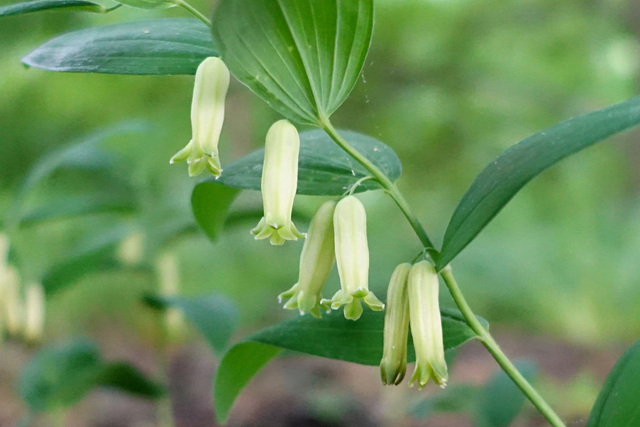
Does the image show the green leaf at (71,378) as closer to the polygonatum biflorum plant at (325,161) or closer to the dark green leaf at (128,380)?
the dark green leaf at (128,380)

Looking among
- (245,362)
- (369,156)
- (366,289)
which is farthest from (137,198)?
(366,289)

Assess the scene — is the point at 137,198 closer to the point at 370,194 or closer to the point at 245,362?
the point at 245,362

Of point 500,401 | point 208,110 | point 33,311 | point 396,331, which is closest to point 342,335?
point 396,331

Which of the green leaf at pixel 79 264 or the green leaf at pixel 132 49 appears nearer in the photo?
the green leaf at pixel 132 49

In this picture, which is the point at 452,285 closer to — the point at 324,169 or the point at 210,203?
the point at 324,169

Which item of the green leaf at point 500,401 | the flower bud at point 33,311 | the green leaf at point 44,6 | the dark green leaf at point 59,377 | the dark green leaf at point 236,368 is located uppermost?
the green leaf at point 44,6

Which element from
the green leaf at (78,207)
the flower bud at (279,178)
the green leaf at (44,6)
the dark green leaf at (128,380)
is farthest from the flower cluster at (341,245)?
the green leaf at (78,207)

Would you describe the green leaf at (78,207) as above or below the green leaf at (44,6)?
below
